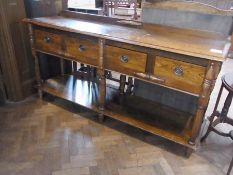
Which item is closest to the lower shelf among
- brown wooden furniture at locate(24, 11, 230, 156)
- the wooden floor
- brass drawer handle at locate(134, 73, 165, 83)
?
brown wooden furniture at locate(24, 11, 230, 156)

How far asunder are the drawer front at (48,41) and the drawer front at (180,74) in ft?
2.74

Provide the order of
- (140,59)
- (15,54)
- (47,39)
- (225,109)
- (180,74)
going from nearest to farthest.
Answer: (180,74)
(140,59)
(225,109)
(47,39)
(15,54)

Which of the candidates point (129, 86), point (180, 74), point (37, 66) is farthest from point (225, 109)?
point (37, 66)

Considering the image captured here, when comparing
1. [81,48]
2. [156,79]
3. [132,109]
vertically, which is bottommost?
[132,109]

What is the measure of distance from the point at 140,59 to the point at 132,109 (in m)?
0.58

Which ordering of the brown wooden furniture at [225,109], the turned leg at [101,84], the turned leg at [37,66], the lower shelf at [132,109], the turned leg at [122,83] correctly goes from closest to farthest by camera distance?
1. the brown wooden furniture at [225,109]
2. the turned leg at [101,84]
3. the lower shelf at [132,109]
4. the turned leg at [37,66]
5. the turned leg at [122,83]

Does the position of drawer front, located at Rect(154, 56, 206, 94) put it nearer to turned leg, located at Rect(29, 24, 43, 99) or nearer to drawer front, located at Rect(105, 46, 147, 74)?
drawer front, located at Rect(105, 46, 147, 74)

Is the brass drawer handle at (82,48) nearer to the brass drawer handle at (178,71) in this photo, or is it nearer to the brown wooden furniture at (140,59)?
the brown wooden furniture at (140,59)

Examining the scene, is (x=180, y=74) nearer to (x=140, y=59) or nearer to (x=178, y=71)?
(x=178, y=71)

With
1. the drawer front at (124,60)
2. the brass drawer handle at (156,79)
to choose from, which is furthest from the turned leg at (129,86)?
the brass drawer handle at (156,79)

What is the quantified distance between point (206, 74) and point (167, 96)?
2.23 ft

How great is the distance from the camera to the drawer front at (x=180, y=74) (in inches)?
51.1

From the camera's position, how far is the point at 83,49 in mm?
1665

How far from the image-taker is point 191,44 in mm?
1376
